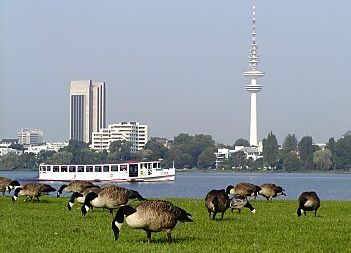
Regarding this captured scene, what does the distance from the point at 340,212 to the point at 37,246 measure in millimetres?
15628

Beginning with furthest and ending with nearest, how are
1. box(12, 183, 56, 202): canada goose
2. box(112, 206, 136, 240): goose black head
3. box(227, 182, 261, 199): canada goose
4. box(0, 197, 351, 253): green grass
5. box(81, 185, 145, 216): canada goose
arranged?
box(12, 183, 56, 202): canada goose
box(227, 182, 261, 199): canada goose
box(81, 185, 145, 216): canada goose
box(112, 206, 136, 240): goose black head
box(0, 197, 351, 253): green grass

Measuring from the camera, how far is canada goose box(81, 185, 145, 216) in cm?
2545

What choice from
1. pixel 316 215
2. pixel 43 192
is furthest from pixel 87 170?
pixel 316 215

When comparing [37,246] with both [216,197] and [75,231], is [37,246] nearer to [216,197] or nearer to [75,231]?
[75,231]

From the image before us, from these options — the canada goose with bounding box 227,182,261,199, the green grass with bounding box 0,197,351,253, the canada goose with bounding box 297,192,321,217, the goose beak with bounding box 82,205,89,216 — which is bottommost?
the green grass with bounding box 0,197,351,253

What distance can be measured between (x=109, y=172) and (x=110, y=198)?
3258 inches

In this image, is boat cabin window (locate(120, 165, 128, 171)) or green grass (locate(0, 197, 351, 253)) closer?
green grass (locate(0, 197, 351, 253))

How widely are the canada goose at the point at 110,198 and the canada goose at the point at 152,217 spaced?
22.2 feet

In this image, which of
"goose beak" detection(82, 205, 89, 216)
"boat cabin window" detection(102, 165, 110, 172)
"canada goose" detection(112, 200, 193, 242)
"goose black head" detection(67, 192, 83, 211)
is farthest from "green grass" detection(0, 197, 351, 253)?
"boat cabin window" detection(102, 165, 110, 172)

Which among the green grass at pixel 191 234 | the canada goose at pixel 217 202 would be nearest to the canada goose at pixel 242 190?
the green grass at pixel 191 234

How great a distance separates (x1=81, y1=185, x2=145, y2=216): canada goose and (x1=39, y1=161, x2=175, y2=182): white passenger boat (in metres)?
81.2

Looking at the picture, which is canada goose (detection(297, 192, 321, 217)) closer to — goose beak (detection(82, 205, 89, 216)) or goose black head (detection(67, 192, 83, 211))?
goose beak (detection(82, 205, 89, 216))

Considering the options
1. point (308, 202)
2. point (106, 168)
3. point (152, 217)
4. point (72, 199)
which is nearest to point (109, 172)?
point (106, 168)

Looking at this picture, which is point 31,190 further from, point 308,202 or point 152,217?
point 152,217
